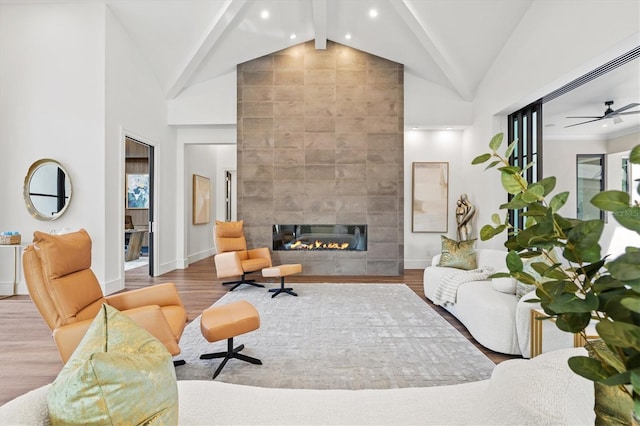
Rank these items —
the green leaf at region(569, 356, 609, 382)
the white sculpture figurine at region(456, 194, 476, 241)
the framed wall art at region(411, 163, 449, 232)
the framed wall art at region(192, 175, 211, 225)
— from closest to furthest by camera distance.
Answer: the green leaf at region(569, 356, 609, 382)
the white sculpture figurine at region(456, 194, 476, 241)
the framed wall art at region(411, 163, 449, 232)
the framed wall art at region(192, 175, 211, 225)

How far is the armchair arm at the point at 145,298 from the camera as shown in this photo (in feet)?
7.70

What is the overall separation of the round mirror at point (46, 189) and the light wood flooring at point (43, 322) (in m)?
1.17

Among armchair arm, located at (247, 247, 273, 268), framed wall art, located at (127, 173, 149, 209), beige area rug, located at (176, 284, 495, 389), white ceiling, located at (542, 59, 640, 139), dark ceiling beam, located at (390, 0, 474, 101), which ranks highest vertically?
dark ceiling beam, located at (390, 0, 474, 101)

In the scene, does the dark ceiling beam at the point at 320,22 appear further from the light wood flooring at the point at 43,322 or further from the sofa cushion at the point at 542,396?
the sofa cushion at the point at 542,396

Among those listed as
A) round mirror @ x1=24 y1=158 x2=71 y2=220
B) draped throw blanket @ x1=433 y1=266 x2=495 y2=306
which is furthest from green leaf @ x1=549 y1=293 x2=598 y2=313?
round mirror @ x1=24 y1=158 x2=71 y2=220

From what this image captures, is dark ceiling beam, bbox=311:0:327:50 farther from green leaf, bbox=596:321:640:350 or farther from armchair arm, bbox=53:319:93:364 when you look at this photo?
green leaf, bbox=596:321:640:350

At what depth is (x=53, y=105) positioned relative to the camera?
176 inches

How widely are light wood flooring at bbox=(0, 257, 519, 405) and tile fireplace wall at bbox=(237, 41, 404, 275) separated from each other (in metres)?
0.69

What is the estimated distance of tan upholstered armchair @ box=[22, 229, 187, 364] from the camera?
5.92 ft

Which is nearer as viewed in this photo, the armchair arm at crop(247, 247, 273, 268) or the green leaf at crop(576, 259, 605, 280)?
the green leaf at crop(576, 259, 605, 280)

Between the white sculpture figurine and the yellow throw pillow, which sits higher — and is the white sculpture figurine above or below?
above

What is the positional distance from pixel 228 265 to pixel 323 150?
2592 mm

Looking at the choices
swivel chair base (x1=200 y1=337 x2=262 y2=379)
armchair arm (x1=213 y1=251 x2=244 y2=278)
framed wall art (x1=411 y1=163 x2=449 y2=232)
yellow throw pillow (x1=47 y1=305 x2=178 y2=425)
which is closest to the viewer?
yellow throw pillow (x1=47 y1=305 x2=178 y2=425)

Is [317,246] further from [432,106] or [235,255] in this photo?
[432,106]
